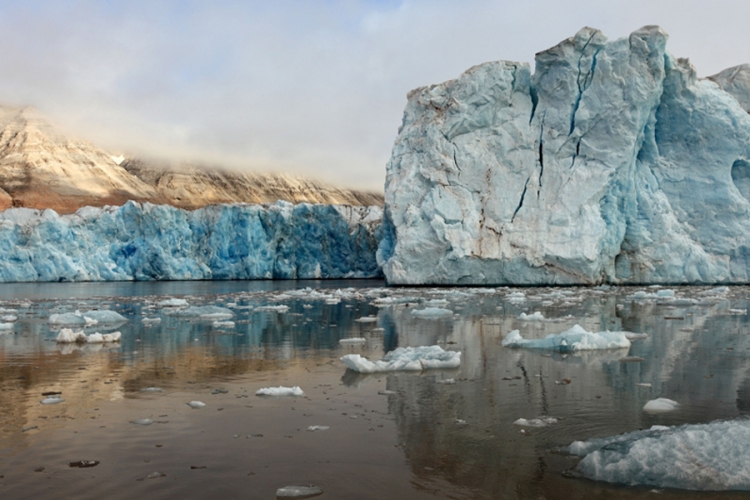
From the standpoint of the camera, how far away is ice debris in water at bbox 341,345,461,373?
573 cm

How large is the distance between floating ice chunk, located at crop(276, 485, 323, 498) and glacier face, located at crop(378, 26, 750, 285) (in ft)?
66.9

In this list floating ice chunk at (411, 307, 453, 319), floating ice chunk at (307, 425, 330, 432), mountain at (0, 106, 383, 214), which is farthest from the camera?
mountain at (0, 106, 383, 214)

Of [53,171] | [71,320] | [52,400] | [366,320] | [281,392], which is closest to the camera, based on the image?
[52,400]

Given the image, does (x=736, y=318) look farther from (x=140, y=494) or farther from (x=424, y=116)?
(x=424, y=116)

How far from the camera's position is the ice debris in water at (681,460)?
2771 mm

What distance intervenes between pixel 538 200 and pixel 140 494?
22157 mm

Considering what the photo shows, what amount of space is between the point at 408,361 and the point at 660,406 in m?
2.34

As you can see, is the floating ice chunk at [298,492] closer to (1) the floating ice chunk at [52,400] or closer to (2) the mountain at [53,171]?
(1) the floating ice chunk at [52,400]

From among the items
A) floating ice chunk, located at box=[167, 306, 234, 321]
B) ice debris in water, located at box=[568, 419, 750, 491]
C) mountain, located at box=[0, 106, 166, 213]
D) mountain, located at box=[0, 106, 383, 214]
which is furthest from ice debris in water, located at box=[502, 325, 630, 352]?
mountain, located at box=[0, 106, 383, 214]

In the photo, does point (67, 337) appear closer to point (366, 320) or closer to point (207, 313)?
point (207, 313)

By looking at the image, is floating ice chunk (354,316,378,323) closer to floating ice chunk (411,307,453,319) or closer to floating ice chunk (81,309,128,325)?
floating ice chunk (411,307,453,319)

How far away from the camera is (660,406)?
4.20 metres

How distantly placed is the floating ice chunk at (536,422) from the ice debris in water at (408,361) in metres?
1.91

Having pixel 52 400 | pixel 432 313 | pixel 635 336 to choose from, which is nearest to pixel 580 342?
pixel 635 336
